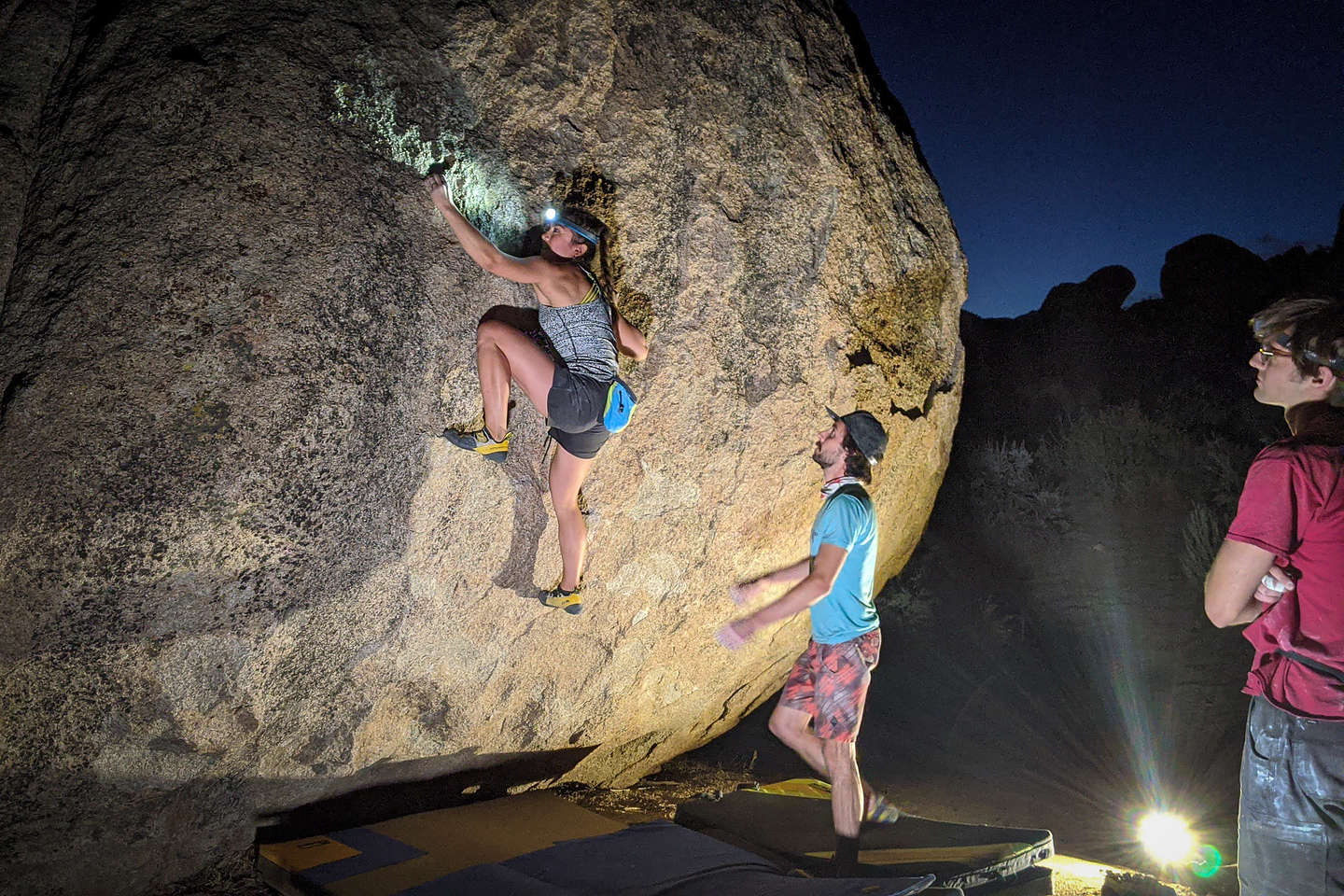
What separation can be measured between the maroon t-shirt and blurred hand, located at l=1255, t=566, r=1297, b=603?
23 millimetres

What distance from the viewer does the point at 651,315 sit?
3.69 m

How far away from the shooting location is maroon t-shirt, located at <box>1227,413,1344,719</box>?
80.0 inches

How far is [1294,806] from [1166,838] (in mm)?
3116

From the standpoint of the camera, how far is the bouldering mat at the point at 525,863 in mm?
2990

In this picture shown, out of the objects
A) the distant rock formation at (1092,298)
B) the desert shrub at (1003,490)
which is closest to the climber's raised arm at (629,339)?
the desert shrub at (1003,490)

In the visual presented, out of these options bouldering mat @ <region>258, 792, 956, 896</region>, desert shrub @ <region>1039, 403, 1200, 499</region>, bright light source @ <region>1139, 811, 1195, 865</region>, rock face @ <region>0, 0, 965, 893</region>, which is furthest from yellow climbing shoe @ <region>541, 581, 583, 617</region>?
desert shrub @ <region>1039, 403, 1200, 499</region>

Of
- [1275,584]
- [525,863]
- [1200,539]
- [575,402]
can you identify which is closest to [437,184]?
[575,402]

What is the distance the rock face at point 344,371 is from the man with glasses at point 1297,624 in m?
2.27

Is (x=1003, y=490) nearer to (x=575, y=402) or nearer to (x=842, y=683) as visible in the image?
(x=842, y=683)

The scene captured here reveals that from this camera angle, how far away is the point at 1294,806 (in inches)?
79.7

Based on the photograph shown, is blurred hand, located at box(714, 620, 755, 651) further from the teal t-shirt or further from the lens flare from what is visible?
the lens flare

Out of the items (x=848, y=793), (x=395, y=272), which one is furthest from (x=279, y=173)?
(x=848, y=793)

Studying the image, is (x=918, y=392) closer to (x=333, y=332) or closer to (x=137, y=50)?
(x=333, y=332)

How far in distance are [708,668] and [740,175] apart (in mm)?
2901
